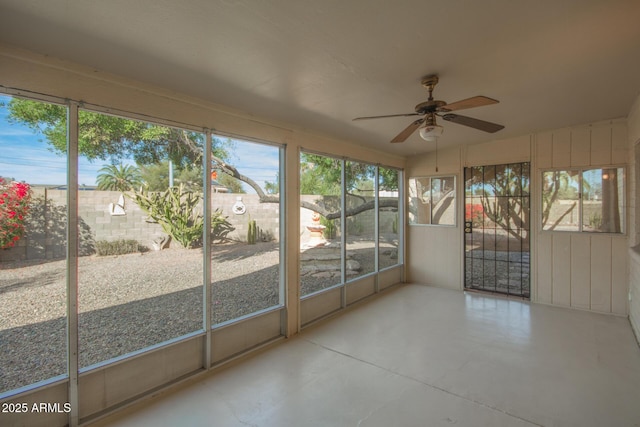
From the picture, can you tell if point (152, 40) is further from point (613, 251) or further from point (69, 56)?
point (613, 251)

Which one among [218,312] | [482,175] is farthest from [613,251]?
[218,312]

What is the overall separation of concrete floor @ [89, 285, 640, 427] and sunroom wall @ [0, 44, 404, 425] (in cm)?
17

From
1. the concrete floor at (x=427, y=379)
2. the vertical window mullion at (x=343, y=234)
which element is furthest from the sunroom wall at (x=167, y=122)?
the vertical window mullion at (x=343, y=234)

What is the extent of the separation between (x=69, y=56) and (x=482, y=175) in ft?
17.8

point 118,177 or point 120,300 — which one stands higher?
point 118,177

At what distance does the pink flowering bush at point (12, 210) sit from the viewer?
6.63 ft

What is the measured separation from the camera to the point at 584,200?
4.30 meters

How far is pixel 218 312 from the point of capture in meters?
3.27

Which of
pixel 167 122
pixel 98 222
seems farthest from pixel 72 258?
pixel 167 122

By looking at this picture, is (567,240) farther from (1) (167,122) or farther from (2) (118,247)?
(2) (118,247)

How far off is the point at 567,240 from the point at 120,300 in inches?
224

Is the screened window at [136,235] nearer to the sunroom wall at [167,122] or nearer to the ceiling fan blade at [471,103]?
the sunroom wall at [167,122]

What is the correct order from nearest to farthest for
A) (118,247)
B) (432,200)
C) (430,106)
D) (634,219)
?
(430,106)
(118,247)
(634,219)
(432,200)

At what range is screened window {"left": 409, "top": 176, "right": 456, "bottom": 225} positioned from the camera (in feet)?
17.9
